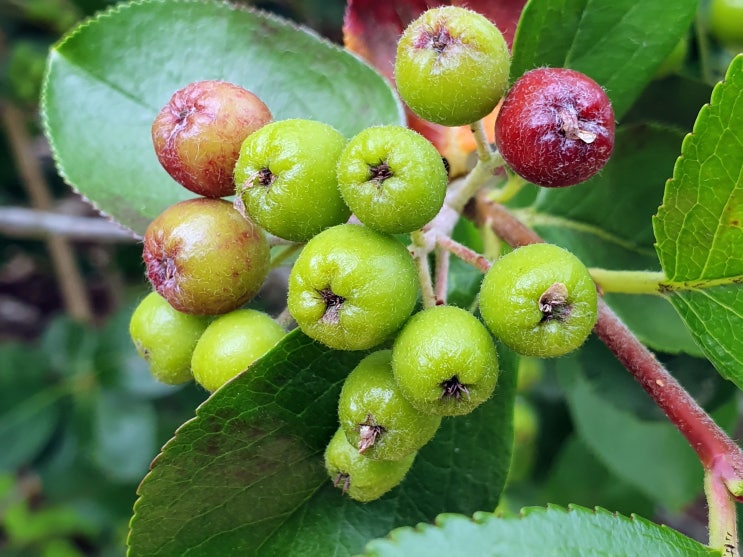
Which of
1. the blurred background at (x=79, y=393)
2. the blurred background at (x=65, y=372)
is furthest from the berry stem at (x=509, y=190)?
the blurred background at (x=65, y=372)

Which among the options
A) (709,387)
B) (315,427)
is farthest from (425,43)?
(709,387)

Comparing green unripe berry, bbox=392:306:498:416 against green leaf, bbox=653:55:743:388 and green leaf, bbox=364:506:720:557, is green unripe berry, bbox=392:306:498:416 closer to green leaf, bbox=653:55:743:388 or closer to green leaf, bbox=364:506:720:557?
green leaf, bbox=364:506:720:557

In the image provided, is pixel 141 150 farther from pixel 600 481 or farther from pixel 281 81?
pixel 600 481

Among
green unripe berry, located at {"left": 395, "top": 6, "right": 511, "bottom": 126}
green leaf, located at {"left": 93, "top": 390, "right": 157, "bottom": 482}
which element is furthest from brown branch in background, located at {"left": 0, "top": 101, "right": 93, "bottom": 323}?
green unripe berry, located at {"left": 395, "top": 6, "right": 511, "bottom": 126}

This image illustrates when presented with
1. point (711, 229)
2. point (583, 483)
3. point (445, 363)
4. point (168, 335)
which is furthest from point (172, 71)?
point (583, 483)

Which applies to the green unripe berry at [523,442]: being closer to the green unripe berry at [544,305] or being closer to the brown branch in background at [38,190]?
the brown branch in background at [38,190]
